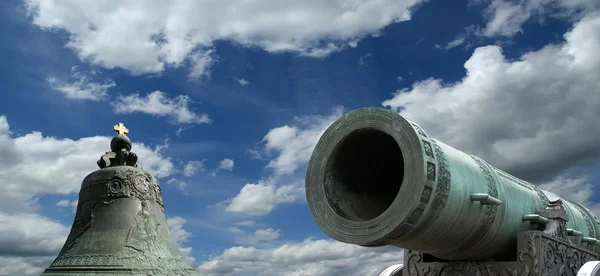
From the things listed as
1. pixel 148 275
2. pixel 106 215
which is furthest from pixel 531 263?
pixel 106 215

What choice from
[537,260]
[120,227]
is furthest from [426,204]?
[120,227]

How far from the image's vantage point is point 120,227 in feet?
30.8

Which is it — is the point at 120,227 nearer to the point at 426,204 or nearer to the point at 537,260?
the point at 426,204

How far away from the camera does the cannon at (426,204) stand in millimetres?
6047

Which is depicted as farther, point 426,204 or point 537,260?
point 537,260

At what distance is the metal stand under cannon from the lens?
774 centimetres

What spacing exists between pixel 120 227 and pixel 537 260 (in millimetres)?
6097

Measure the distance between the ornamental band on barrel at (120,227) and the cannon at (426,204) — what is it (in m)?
3.76

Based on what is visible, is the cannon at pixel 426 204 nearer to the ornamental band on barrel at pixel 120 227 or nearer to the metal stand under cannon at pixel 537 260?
the metal stand under cannon at pixel 537 260

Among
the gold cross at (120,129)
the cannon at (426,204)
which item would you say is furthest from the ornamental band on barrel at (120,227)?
the cannon at (426,204)

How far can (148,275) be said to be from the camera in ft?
29.1

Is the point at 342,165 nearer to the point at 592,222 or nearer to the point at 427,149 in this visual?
the point at 427,149

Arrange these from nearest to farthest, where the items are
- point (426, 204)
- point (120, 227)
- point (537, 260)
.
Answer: point (426, 204) → point (537, 260) → point (120, 227)

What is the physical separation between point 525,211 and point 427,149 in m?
2.95
